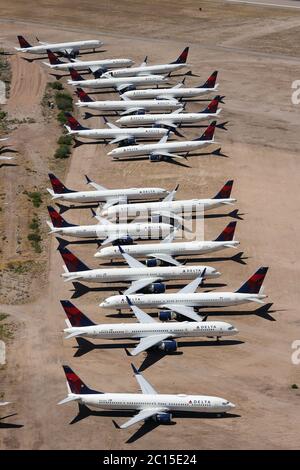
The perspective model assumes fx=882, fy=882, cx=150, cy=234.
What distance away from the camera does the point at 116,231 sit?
4806 inches

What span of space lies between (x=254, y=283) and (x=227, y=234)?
13657mm

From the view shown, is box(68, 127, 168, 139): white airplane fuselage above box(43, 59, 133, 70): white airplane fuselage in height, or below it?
below

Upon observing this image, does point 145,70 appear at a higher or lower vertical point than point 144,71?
higher

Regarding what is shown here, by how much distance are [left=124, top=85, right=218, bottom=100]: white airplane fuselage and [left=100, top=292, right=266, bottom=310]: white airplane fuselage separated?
72889 millimetres

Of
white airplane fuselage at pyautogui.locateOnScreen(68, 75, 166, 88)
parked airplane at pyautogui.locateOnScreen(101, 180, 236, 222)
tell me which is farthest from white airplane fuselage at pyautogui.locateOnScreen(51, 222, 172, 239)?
white airplane fuselage at pyautogui.locateOnScreen(68, 75, 166, 88)

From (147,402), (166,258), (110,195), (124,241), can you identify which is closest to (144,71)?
(110,195)

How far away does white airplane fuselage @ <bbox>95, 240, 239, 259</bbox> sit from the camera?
383 ft

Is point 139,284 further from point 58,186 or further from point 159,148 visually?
point 159,148

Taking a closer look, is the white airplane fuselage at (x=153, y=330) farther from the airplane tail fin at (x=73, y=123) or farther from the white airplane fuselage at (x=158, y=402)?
the airplane tail fin at (x=73, y=123)

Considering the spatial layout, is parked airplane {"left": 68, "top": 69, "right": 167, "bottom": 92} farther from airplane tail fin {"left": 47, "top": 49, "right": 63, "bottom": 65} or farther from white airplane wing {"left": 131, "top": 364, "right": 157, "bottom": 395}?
white airplane wing {"left": 131, "top": 364, "right": 157, "bottom": 395}

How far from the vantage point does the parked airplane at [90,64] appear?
188m
